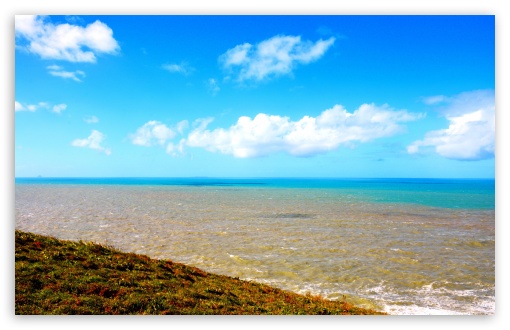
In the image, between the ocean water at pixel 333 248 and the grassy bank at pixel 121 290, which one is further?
the ocean water at pixel 333 248

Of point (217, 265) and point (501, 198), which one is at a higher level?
point (501, 198)

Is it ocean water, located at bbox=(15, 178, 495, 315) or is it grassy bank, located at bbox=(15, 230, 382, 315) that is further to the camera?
ocean water, located at bbox=(15, 178, 495, 315)

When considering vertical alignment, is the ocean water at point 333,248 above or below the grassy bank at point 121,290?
below

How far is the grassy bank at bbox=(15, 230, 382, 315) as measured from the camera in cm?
1027

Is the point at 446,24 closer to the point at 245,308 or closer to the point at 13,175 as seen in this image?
the point at 245,308

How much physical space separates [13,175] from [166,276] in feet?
22.1

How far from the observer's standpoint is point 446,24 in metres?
13.4

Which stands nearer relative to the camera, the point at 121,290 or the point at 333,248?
the point at 121,290

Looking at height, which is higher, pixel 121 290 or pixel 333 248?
pixel 121 290

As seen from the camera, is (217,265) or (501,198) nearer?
(501,198)

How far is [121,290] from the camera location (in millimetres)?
10961

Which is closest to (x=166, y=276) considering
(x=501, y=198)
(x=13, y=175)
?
(x=13, y=175)

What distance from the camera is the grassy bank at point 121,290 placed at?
10273mm

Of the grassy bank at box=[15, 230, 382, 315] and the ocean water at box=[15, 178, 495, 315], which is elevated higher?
the grassy bank at box=[15, 230, 382, 315]
